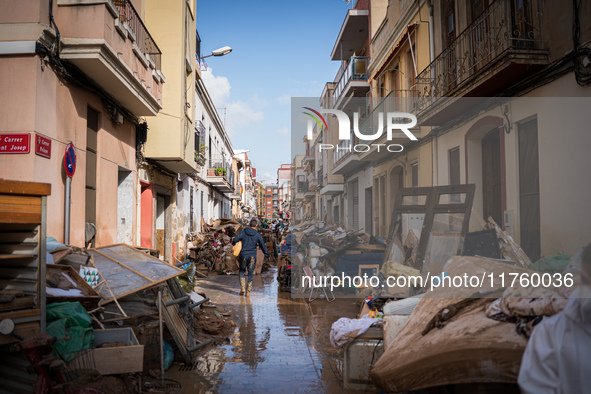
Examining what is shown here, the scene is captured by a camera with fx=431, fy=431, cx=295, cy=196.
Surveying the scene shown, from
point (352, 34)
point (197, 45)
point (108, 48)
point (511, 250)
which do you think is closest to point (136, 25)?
point (108, 48)

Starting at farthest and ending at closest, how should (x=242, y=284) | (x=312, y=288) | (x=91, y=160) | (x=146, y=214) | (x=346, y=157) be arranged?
(x=346, y=157) → (x=146, y=214) → (x=242, y=284) → (x=312, y=288) → (x=91, y=160)

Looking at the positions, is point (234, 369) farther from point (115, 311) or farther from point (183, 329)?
point (115, 311)

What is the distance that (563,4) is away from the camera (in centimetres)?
570

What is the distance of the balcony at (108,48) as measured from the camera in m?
6.77

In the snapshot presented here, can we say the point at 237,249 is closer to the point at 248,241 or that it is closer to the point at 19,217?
the point at 248,241

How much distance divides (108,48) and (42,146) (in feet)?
6.37

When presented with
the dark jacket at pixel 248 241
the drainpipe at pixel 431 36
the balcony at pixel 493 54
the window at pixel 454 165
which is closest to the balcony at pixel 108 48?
the dark jacket at pixel 248 241

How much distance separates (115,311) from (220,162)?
2072 centimetres

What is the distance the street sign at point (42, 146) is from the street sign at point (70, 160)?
1.41 ft

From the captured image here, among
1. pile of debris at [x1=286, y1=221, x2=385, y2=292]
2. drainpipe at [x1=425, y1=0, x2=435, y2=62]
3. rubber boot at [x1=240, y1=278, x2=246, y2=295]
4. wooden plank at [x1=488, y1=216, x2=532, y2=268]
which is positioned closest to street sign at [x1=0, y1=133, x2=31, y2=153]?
rubber boot at [x1=240, y1=278, x2=246, y2=295]

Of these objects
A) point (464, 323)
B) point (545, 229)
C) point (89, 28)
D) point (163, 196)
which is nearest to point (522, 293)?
point (464, 323)

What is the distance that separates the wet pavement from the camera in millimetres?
4473

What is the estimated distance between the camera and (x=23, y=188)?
3.21m

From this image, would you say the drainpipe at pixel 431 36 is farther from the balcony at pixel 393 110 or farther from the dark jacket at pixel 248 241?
the dark jacket at pixel 248 241
